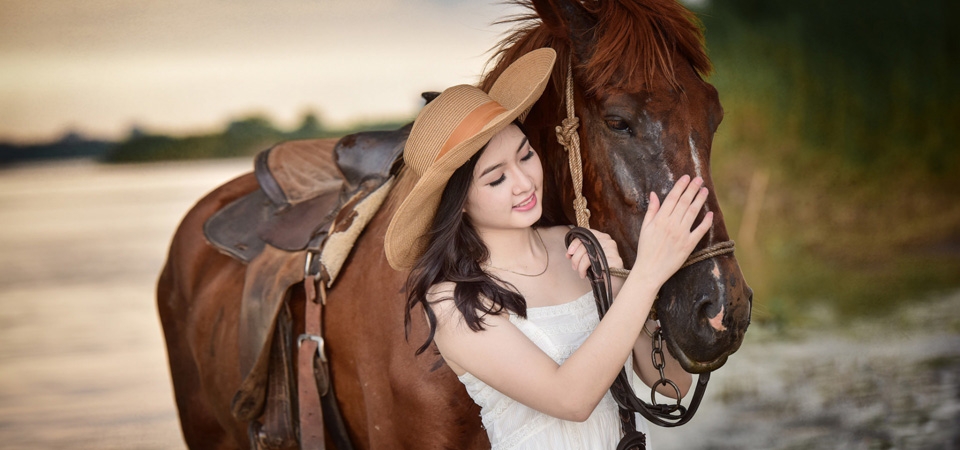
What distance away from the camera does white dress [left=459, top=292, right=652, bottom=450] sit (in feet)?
4.83

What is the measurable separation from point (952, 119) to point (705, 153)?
19.7 feet

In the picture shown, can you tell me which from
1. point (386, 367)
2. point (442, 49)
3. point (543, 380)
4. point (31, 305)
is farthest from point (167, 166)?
point (543, 380)

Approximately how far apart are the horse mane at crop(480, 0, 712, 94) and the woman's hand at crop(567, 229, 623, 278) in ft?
0.87

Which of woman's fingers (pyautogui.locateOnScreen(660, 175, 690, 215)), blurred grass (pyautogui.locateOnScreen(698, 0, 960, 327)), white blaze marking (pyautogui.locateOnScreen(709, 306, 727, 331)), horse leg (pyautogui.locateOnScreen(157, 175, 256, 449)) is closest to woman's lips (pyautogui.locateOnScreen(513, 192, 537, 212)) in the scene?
woman's fingers (pyautogui.locateOnScreen(660, 175, 690, 215))

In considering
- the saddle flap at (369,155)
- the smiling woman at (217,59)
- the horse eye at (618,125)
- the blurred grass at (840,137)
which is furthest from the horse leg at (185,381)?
the blurred grass at (840,137)

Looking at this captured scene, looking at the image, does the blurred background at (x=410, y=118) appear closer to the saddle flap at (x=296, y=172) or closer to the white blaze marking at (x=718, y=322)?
the saddle flap at (x=296, y=172)

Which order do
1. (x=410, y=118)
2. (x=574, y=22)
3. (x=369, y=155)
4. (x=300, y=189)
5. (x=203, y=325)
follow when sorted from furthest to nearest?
(x=410, y=118), (x=203, y=325), (x=300, y=189), (x=369, y=155), (x=574, y=22)

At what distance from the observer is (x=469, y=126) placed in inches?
56.2

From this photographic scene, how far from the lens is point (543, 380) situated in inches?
52.2

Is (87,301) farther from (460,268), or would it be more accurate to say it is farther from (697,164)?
(697,164)

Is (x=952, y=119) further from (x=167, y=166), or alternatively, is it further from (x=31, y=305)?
(x=31, y=305)

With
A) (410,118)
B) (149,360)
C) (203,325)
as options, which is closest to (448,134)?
(203,325)

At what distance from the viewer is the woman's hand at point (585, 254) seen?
1.44 meters

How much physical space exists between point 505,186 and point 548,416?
1.37ft
